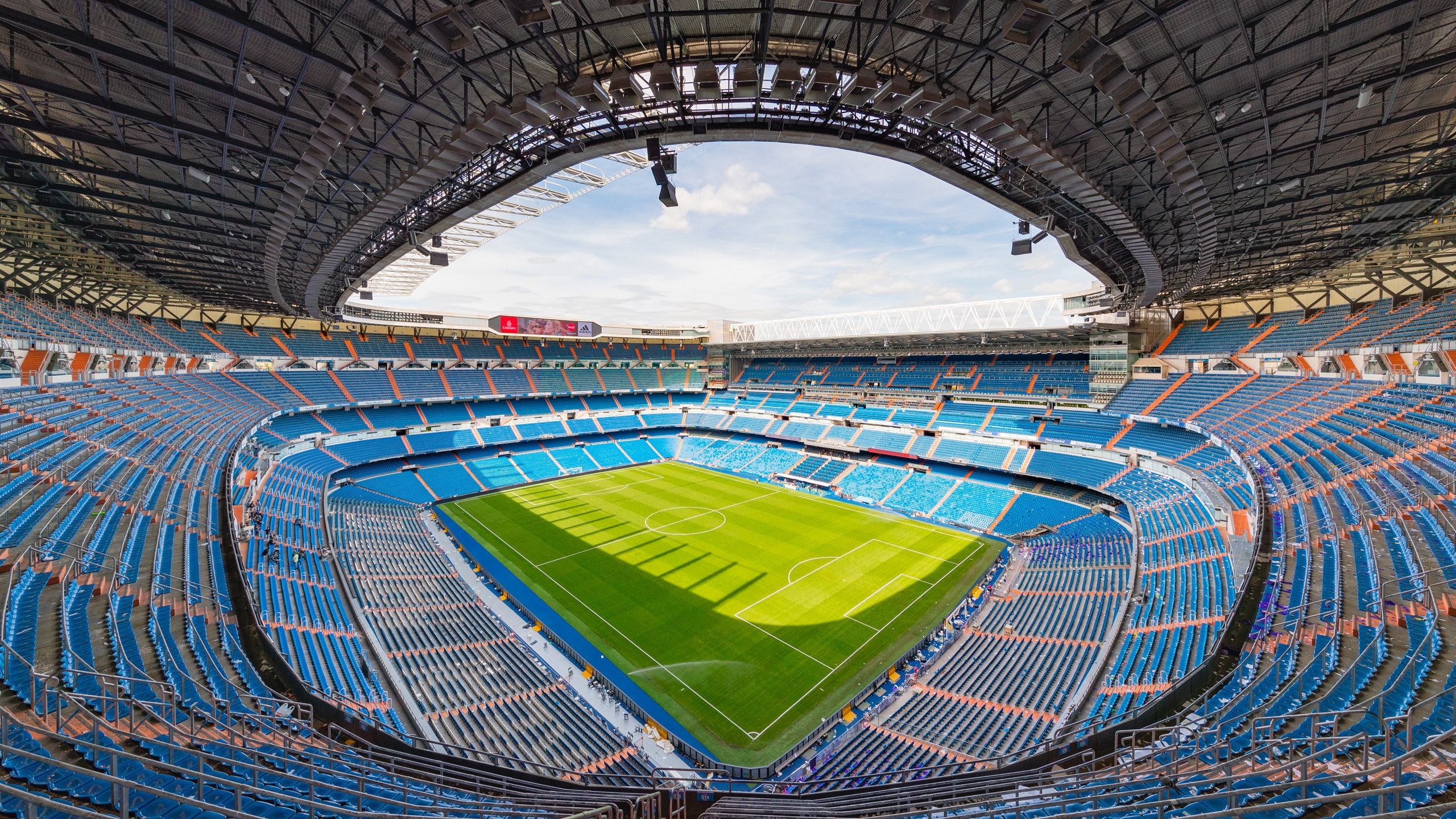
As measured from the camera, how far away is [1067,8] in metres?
7.41

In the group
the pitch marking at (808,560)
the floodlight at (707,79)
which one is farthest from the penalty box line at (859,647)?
the floodlight at (707,79)

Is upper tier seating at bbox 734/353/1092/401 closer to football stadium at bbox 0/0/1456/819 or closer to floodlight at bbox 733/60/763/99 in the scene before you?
football stadium at bbox 0/0/1456/819

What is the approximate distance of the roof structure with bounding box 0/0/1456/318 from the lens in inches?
294

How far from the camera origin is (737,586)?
71.7 ft

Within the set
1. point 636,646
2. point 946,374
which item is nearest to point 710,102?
point 636,646

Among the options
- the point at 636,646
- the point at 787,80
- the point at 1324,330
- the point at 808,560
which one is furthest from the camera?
the point at 1324,330

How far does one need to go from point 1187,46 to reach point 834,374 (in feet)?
135

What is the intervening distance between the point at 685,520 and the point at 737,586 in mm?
8310

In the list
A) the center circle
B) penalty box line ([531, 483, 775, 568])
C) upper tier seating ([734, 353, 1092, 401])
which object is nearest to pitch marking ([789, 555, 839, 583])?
the center circle

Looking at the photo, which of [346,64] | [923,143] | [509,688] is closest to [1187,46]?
[923,143]

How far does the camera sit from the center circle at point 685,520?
2814cm

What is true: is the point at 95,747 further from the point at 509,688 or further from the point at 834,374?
the point at 834,374

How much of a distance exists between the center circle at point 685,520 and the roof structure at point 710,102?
18.3 meters

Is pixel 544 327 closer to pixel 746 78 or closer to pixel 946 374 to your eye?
pixel 946 374
